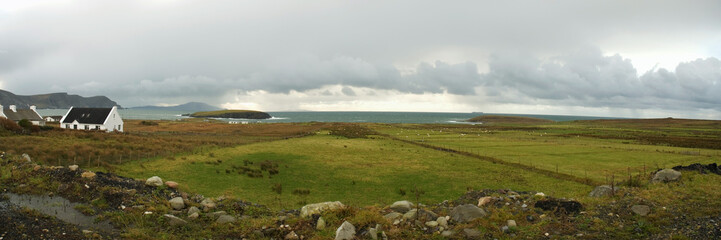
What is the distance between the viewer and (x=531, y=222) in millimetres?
13031

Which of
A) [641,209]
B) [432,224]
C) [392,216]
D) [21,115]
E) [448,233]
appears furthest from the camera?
[21,115]

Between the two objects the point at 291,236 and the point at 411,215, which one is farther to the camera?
the point at 411,215

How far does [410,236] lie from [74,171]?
17.5 meters

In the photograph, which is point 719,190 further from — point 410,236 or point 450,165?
point 450,165

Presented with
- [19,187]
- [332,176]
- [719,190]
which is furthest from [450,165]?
[19,187]

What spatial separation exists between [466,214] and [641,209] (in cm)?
668

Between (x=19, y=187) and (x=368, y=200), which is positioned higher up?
(x=19, y=187)

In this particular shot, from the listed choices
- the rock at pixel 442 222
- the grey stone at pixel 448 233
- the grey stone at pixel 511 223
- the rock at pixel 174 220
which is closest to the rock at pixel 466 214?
the rock at pixel 442 222

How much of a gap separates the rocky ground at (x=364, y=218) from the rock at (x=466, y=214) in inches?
1.5

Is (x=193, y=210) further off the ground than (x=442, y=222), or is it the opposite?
(x=442, y=222)

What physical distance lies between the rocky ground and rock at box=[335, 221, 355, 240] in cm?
4

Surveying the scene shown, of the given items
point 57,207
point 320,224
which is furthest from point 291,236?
point 57,207

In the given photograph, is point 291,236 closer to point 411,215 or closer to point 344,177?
point 411,215

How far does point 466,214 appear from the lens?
44.3 feet
